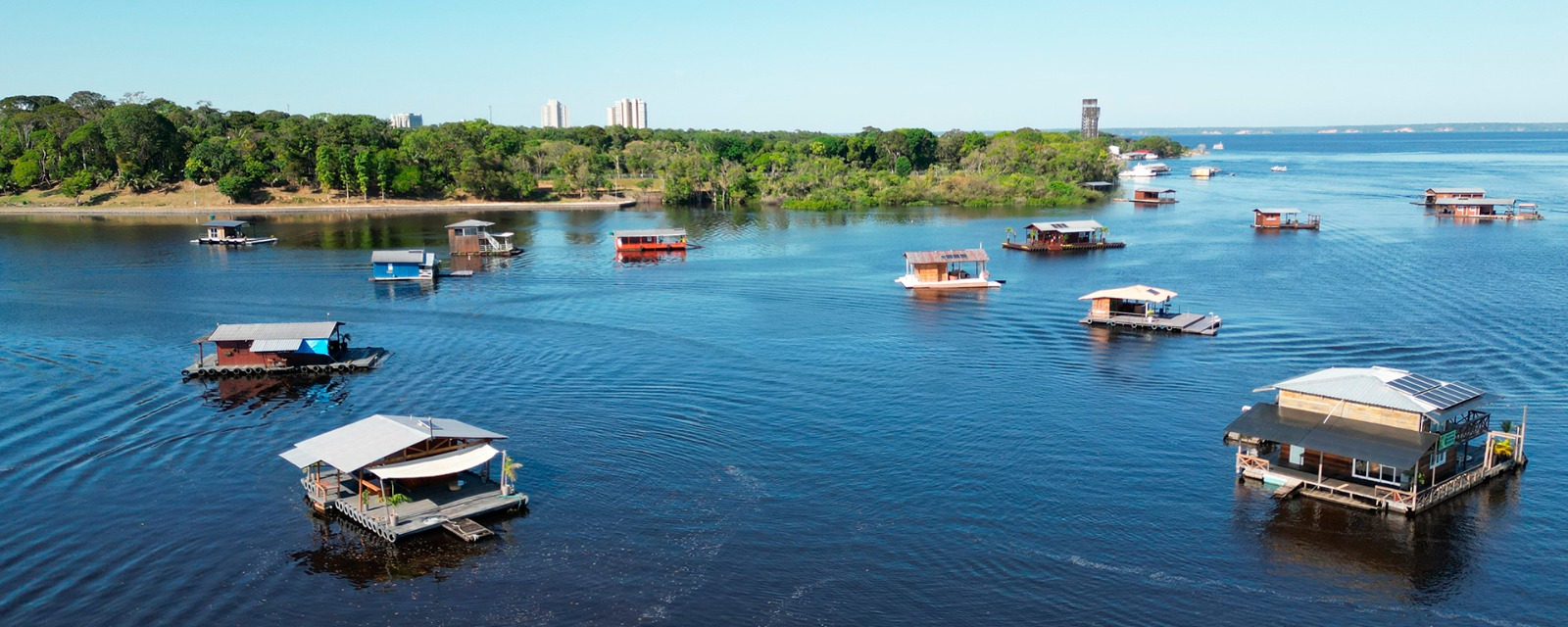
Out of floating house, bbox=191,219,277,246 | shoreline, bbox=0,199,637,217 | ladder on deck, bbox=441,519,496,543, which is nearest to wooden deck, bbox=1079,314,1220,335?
ladder on deck, bbox=441,519,496,543

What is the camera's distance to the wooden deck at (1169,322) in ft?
171

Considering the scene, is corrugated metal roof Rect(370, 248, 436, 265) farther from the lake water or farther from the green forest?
the green forest

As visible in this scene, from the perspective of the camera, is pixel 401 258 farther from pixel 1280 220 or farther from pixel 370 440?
pixel 1280 220

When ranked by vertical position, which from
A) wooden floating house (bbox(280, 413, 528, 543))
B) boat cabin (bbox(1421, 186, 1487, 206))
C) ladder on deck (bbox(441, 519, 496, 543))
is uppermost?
boat cabin (bbox(1421, 186, 1487, 206))

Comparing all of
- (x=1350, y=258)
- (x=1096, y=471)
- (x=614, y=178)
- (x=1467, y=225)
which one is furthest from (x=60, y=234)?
(x=1467, y=225)

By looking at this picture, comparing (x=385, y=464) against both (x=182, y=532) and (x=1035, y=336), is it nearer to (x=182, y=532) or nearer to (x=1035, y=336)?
(x=182, y=532)

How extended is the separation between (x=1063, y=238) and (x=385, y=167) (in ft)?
256

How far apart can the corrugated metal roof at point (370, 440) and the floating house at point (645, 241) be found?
54399mm

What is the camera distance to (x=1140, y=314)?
54969mm

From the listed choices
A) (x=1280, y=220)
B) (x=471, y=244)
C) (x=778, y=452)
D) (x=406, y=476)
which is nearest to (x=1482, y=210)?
(x=1280, y=220)

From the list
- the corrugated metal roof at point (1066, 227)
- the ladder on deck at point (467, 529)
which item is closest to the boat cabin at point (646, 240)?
the corrugated metal roof at point (1066, 227)

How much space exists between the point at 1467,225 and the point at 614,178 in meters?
105

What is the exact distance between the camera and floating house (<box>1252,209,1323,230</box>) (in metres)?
97.2

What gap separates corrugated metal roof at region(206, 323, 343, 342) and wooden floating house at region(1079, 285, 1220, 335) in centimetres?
3615
